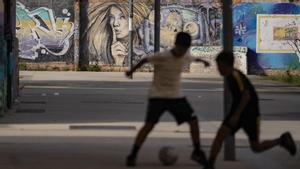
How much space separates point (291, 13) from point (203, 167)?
36.7 meters

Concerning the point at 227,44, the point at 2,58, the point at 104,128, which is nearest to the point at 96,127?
the point at 104,128

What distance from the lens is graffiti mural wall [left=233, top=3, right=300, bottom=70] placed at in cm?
4591

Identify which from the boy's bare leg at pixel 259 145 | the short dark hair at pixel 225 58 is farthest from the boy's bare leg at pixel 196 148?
the short dark hair at pixel 225 58

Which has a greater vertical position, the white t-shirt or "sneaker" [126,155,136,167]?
the white t-shirt

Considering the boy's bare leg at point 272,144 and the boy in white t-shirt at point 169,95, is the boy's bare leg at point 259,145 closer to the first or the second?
the boy's bare leg at point 272,144

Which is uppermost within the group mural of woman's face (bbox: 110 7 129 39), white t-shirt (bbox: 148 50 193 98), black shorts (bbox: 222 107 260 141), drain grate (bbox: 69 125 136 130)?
mural of woman's face (bbox: 110 7 129 39)

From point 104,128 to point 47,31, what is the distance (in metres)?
29.9

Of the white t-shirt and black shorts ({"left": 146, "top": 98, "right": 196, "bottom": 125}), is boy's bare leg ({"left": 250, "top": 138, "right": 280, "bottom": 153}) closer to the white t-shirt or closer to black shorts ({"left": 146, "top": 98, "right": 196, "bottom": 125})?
black shorts ({"left": 146, "top": 98, "right": 196, "bottom": 125})

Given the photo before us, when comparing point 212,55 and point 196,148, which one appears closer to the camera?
point 196,148

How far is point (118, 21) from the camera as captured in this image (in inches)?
1797

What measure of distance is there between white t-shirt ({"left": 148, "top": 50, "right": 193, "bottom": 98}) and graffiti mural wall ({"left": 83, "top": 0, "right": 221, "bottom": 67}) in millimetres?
34709

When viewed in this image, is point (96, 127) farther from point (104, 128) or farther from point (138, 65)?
point (138, 65)

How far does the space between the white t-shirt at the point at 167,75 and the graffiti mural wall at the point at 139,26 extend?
34.7m

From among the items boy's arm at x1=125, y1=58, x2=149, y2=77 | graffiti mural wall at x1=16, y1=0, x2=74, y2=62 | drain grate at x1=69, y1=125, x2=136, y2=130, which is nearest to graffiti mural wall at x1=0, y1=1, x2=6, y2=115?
drain grate at x1=69, y1=125, x2=136, y2=130
